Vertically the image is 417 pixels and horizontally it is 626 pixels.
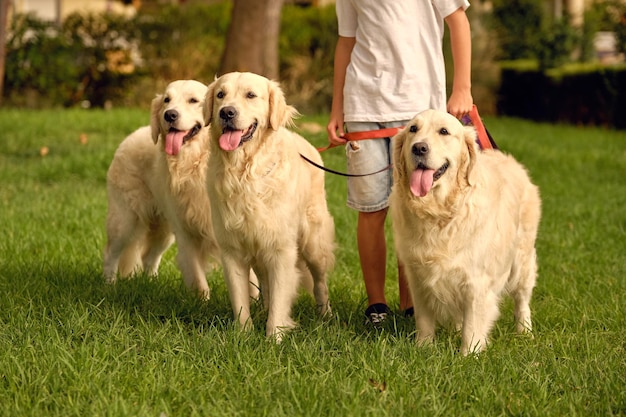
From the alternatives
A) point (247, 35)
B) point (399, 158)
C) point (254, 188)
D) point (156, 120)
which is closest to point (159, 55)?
point (247, 35)

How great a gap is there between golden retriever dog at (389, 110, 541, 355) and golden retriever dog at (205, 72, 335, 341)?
636mm

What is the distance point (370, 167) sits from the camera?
5117mm

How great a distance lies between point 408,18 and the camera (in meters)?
5.00

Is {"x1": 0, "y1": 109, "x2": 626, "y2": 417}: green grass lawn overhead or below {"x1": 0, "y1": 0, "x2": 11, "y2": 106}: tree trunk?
below

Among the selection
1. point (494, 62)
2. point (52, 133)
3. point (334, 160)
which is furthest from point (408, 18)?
point (494, 62)

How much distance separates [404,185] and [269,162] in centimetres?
78

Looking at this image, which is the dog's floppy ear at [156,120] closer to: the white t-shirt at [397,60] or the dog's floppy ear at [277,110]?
the dog's floppy ear at [277,110]

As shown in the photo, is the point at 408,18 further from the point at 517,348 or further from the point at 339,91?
the point at 517,348

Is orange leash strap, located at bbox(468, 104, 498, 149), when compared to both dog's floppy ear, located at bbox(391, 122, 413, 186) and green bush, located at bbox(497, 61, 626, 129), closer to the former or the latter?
dog's floppy ear, located at bbox(391, 122, 413, 186)

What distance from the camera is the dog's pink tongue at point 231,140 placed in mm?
4711

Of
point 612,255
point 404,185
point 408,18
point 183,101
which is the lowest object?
point 612,255

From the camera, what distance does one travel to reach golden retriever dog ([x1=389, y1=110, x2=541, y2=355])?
→ 4422mm

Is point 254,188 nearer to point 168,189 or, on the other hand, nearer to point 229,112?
point 229,112

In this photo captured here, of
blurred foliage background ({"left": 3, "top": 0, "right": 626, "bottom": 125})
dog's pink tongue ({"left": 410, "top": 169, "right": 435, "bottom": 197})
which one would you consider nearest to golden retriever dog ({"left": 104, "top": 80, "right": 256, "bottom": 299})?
dog's pink tongue ({"left": 410, "top": 169, "right": 435, "bottom": 197})
